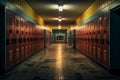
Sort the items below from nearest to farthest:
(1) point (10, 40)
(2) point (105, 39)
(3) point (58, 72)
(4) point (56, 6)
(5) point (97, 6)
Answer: (3) point (58, 72) → (1) point (10, 40) → (2) point (105, 39) → (5) point (97, 6) → (4) point (56, 6)

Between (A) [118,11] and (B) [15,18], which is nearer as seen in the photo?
(A) [118,11]

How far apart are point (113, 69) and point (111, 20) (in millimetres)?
1697

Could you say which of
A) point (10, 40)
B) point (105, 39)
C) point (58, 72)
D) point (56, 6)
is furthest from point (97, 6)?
point (10, 40)

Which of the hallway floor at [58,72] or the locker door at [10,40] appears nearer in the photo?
the hallway floor at [58,72]

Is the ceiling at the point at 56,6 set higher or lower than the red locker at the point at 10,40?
higher

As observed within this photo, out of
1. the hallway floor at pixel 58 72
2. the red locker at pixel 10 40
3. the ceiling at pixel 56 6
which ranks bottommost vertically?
the hallway floor at pixel 58 72

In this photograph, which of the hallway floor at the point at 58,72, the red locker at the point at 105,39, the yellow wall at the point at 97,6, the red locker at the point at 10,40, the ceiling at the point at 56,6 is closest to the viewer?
the hallway floor at the point at 58,72

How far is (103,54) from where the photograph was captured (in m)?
6.64

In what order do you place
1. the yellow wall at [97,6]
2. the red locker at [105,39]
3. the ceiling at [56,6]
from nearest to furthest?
1. the red locker at [105,39]
2. the yellow wall at [97,6]
3. the ceiling at [56,6]

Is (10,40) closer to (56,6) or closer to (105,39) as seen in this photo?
(105,39)

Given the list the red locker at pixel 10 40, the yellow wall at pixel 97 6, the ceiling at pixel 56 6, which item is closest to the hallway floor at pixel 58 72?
the red locker at pixel 10 40

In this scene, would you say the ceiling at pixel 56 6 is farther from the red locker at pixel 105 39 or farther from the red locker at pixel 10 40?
the red locker at pixel 10 40
